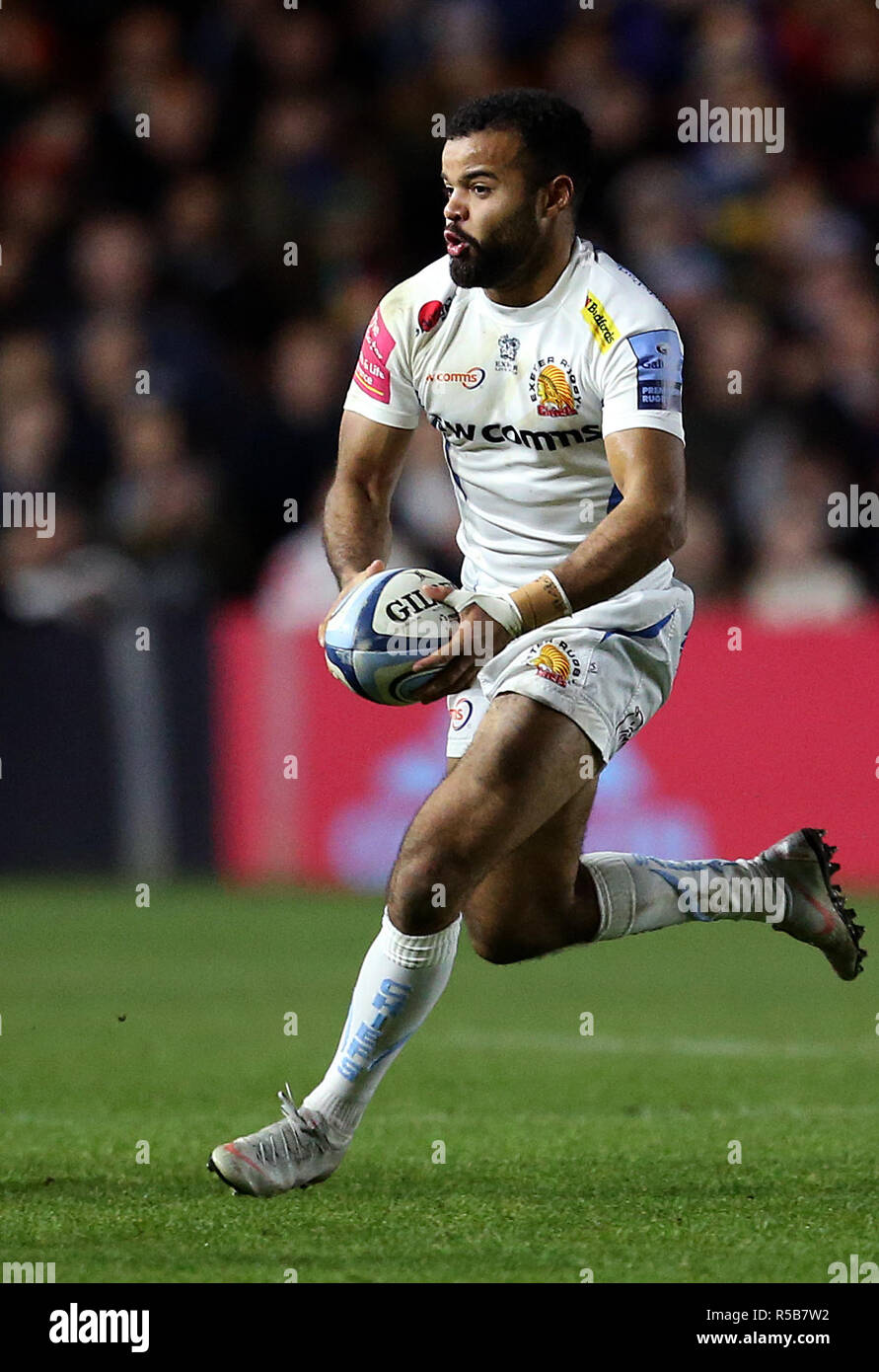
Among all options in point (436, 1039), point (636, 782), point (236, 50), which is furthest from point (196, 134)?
point (436, 1039)

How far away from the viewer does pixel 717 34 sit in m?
13.6

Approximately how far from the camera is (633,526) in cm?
509

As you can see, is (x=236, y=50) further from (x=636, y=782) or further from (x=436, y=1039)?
(x=436, y=1039)

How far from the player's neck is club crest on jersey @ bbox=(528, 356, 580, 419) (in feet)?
0.60

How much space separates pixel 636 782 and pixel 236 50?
5804 mm

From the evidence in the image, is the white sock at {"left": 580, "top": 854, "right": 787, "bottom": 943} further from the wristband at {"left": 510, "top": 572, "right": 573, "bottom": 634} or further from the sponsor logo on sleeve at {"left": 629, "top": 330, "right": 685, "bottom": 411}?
the sponsor logo on sleeve at {"left": 629, "top": 330, "right": 685, "bottom": 411}

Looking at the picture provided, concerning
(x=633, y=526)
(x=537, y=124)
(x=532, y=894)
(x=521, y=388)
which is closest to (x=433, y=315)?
(x=521, y=388)

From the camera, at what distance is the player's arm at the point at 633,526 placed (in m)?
5.08

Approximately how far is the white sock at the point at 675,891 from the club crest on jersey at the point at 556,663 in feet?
2.23

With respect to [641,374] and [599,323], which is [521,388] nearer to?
[599,323]

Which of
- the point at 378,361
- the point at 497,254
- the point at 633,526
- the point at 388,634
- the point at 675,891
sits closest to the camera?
the point at 388,634

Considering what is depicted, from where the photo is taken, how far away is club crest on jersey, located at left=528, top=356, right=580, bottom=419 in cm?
547

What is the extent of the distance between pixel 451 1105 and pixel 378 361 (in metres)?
2.21

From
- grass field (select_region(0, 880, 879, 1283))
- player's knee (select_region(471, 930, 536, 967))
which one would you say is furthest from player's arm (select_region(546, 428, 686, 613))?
grass field (select_region(0, 880, 879, 1283))
